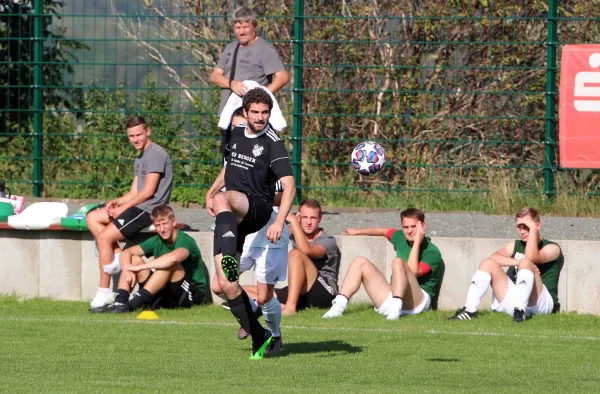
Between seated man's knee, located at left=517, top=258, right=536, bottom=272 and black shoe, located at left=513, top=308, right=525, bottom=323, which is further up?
seated man's knee, located at left=517, top=258, right=536, bottom=272

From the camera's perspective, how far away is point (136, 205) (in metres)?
12.7

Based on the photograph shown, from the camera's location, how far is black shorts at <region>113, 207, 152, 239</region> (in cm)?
1264

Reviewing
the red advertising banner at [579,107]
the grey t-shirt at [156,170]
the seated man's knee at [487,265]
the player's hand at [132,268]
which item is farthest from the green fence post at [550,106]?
the player's hand at [132,268]

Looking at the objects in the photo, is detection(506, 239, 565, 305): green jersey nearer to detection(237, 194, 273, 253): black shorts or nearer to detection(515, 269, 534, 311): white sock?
detection(515, 269, 534, 311): white sock

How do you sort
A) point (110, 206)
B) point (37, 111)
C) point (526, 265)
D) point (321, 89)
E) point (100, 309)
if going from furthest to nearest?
point (37, 111)
point (321, 89)
point (110, 206)
point (100, 309)
point (526, 265)

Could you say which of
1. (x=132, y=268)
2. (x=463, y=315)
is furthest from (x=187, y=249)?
(x=463, y=315)

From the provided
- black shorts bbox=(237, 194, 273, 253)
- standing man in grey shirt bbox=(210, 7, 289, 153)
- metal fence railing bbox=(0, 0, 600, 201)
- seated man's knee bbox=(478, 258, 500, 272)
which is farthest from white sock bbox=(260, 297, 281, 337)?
metal fence railing bbox=(0, 0, 600, 201)

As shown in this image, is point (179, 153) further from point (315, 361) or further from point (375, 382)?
point (375, 382)

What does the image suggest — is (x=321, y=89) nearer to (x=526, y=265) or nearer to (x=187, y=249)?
(x=187, y=249)

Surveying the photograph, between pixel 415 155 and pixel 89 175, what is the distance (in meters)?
4.05

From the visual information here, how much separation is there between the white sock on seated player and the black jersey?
3053mm

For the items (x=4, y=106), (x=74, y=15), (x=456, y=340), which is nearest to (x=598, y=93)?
(x=456, y=340)

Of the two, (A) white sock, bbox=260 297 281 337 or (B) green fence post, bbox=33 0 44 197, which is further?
(B) green fence post, bbox=33 0 44 197

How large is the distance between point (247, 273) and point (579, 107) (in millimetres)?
4124
